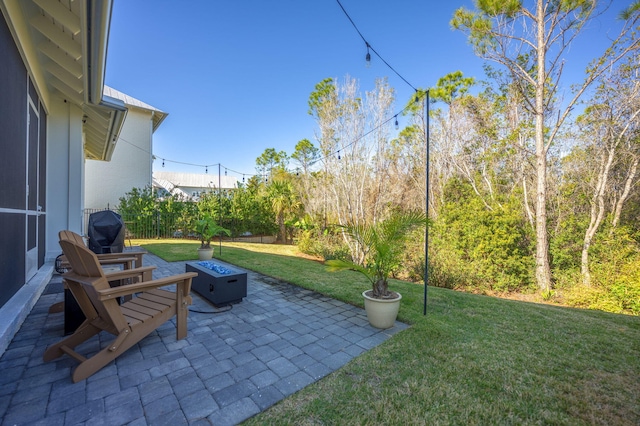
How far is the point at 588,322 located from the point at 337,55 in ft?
27.2

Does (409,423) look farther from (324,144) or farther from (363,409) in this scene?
(324,144)

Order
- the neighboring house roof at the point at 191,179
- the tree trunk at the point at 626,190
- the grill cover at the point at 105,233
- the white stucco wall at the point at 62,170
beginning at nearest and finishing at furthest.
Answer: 1. the grill cover at the point at 105,233
2. the white stucco wall at the point at 62,170
3. the tree trunk at the point at 626,190
4. the neighboring house roof at the point at 191,179

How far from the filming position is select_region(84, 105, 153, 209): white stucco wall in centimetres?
1577

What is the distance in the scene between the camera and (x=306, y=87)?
12.7 m

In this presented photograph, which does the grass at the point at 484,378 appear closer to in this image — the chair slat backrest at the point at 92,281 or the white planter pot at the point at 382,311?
the white planter pot at the point at 382,311

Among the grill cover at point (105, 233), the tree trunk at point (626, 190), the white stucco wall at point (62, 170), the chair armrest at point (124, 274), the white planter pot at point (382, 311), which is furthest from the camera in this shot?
the tree trunk at point (626, 190)

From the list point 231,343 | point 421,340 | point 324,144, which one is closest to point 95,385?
point 231,343

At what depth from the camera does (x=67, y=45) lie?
406cm

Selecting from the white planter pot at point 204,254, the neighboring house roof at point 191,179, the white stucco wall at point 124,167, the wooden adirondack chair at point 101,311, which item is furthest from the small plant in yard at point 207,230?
the neighboring house roof at point 191,179

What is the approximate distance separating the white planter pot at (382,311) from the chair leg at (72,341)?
2950mm

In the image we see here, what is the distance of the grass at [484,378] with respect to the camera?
196 centimetres

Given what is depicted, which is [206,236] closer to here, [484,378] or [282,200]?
[484,378]

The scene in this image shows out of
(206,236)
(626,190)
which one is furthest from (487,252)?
(206,236)

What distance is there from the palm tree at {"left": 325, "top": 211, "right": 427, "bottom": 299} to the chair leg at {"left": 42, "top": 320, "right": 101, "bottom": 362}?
8.40ft
